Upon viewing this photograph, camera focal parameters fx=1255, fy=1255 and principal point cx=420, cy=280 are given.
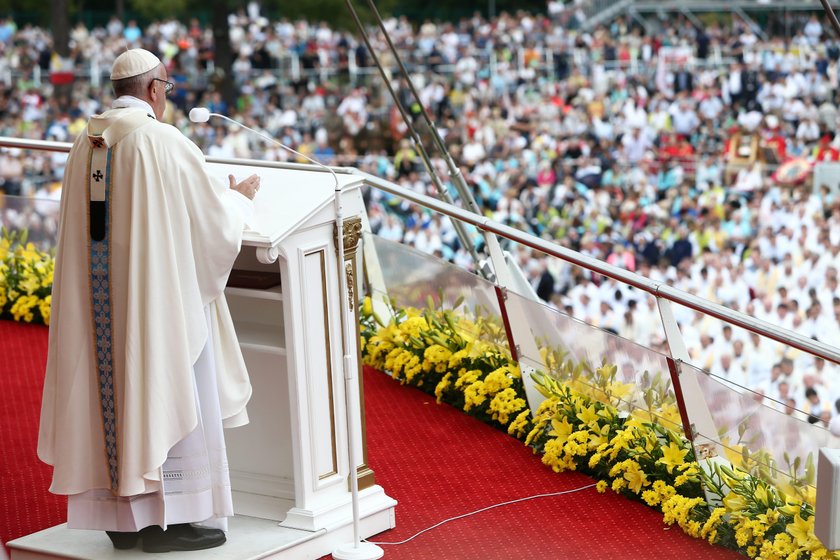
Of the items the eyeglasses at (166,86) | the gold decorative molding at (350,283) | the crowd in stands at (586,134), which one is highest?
the eyeglasses at (166,86)

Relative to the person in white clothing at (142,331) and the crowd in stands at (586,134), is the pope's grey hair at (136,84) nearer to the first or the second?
→ the person in white clothing at (142,331)

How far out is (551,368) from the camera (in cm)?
525

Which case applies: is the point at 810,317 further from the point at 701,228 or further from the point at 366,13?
the point at 366,13

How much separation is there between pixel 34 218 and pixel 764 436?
186 inches

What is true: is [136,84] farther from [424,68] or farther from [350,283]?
[424,68]

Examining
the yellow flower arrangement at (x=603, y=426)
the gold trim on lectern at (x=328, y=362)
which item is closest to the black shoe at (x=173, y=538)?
the gold trim on lectern at (x=328, y=362)

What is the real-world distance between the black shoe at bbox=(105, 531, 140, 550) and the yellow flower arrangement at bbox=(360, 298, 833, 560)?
1.78 m

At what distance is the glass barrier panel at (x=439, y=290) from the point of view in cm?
559

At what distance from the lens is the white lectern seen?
12.9ft

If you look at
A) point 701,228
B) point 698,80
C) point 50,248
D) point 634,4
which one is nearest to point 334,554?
point 50,248

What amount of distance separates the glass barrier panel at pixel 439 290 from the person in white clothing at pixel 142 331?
1972 mm

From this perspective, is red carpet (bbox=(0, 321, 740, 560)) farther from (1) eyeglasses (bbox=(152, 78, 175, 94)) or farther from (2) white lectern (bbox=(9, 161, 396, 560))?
(1) eyeglasses (bbox=(152, 78, 175, 94))

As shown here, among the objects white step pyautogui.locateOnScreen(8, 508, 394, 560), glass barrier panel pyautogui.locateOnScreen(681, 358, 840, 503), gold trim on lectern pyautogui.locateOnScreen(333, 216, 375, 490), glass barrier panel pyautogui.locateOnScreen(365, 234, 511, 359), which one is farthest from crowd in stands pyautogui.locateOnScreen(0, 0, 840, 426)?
glass barrier panel pyautogui.locateOnScreen(681, 358, 840, 503)

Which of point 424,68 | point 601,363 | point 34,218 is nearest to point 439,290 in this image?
point 601,363
